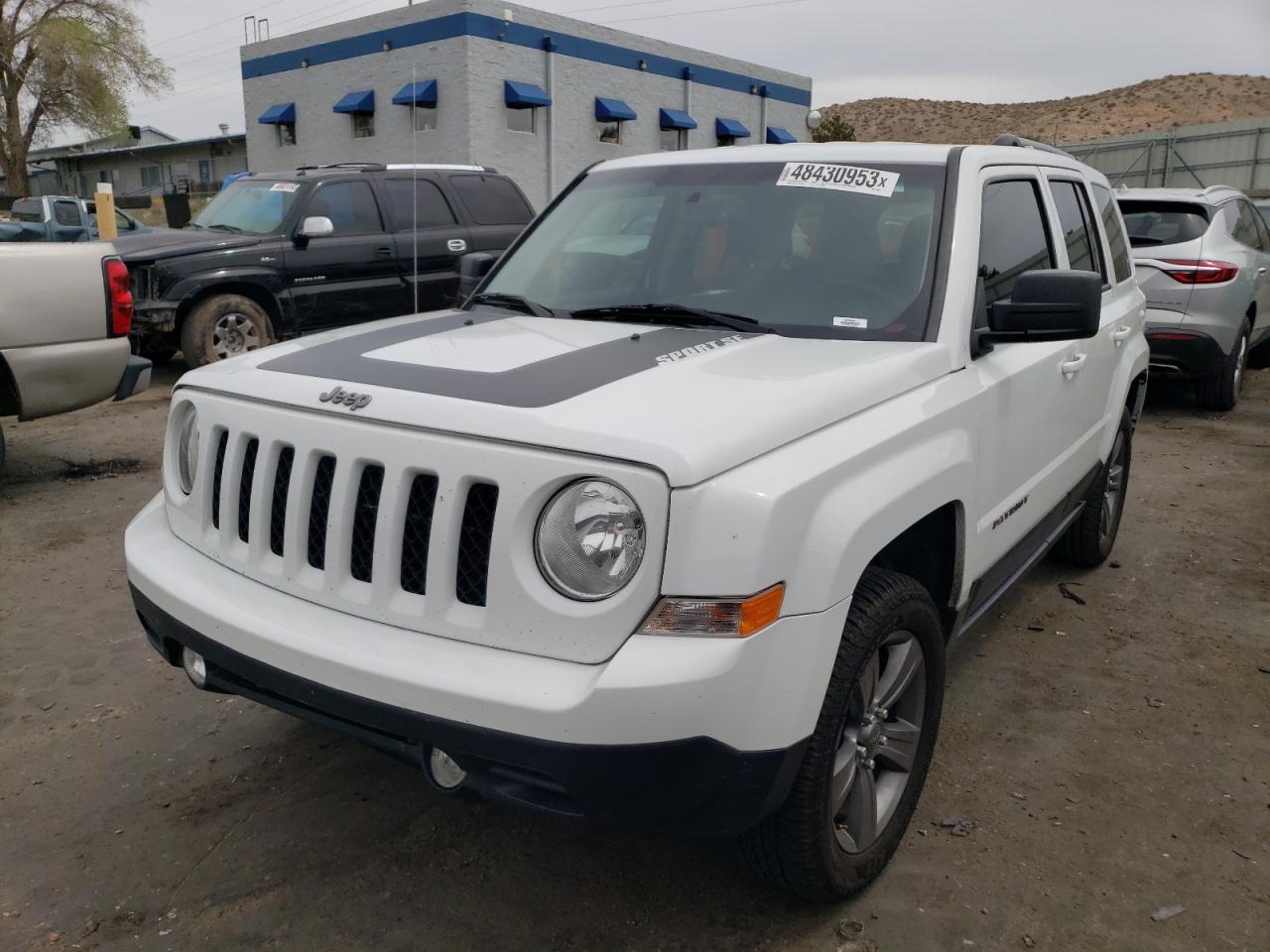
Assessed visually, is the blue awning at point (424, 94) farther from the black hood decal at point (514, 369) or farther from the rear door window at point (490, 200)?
the black hood decal at point (514, 369)

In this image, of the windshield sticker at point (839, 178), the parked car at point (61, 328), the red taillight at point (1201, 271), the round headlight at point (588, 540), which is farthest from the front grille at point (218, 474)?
the red taillight at point (1201, 271)

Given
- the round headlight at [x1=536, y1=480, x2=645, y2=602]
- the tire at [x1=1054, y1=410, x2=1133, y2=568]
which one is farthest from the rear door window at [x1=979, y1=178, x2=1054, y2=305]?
the round headlight at [x1=536, y1=480, x2=645, y2=602]

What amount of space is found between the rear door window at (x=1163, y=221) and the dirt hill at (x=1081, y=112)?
2461 inches

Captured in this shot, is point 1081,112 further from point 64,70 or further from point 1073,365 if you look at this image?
point 1073,365

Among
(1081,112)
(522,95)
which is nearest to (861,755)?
(522,95)

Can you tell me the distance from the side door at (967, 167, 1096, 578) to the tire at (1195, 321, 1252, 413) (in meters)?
5.52

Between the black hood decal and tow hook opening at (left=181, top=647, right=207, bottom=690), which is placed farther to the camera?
tow hook opening at (left=181, top=647, right=207, bottom=690)

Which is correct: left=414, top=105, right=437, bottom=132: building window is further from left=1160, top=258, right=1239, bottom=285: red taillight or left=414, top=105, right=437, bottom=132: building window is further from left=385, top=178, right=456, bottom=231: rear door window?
left=1160, top=258, right=1239, bottom=285: red taillight

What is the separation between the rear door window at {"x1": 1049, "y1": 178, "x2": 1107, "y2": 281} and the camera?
13.1ft

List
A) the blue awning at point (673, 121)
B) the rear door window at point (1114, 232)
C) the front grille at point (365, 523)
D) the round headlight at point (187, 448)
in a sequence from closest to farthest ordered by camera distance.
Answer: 1. the front grille at point (365, 523)
2. the round headlight at point (187, 448)
3. the rear door window at point (1114, 232)
4. the blue awning at point (673, 121)

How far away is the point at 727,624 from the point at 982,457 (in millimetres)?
1266

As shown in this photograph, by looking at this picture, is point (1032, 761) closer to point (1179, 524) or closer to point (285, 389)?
point (285, 389)

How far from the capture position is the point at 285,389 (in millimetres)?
2549

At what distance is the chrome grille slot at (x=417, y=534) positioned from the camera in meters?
2.25
